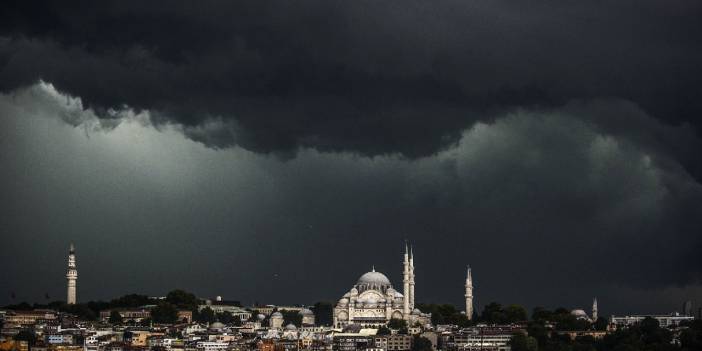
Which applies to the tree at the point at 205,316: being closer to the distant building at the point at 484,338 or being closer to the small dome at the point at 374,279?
the small dome at the point at 374,279

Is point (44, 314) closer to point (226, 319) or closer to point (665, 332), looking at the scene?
point (226, 319)

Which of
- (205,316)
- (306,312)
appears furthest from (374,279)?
(205,316)

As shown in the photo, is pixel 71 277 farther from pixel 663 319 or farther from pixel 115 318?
pixel 663 319

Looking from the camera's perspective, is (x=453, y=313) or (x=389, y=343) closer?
(x=389, y=343)

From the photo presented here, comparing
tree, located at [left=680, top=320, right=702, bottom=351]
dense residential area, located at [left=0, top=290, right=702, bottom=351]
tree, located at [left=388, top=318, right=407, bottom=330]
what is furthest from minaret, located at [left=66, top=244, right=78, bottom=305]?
tree, located at [left=680, top=320, right=702, bottom=351]

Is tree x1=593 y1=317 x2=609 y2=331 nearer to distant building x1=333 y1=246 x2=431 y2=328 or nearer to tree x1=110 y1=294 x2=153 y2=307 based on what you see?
distant building x1=333 y1=246 x2=431 y2=328

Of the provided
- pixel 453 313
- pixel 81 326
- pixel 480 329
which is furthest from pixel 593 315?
pixel 81 326

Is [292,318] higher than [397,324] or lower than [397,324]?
higher

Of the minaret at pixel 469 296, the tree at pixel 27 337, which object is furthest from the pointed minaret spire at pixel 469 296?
the tree at pixel 27 337
